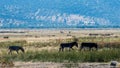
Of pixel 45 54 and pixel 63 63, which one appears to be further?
pixel 45 54

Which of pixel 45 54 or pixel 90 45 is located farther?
pixel 90 45

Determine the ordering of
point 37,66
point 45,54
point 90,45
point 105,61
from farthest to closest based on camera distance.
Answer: point 90,45
point 45,54
point 105,61
point 37,66

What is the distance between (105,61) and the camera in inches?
1385

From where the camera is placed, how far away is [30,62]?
35531mm

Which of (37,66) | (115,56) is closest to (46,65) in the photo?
(37,66)

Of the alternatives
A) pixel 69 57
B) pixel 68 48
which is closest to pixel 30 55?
pixel 69 57

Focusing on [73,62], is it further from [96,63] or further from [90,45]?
[90,45]

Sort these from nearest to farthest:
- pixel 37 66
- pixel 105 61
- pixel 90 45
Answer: pixel 37 66 < pixel 105 61 < pixel 90 45

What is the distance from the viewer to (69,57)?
3606 cm

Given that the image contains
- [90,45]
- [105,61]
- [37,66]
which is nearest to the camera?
[37,66]

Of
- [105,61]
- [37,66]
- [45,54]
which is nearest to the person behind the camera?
[37,66]

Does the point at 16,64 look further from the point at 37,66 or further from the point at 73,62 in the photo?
the point at 73,62

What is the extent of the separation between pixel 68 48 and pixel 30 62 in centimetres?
1352

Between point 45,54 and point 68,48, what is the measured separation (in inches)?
419
